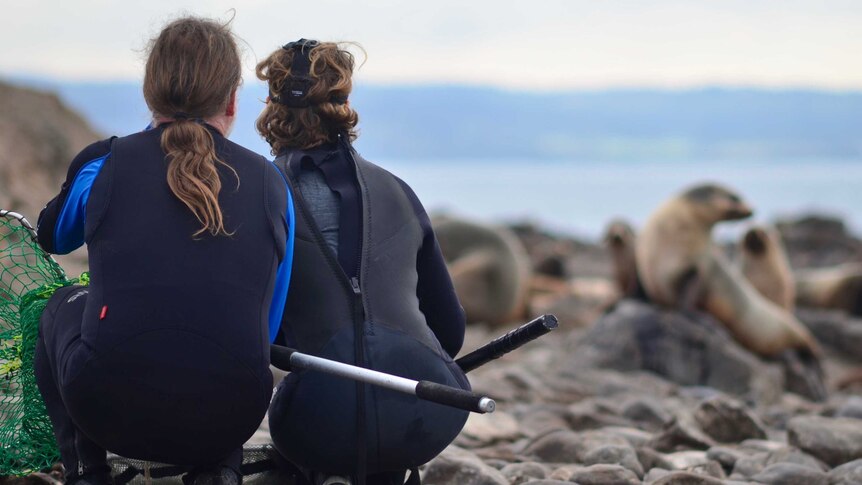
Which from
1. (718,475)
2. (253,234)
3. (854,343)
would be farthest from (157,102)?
(854,343)

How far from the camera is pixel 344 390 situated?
3.11m

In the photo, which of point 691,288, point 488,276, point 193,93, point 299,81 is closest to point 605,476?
point 299,81

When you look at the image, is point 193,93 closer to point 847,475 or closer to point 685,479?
point 685,479

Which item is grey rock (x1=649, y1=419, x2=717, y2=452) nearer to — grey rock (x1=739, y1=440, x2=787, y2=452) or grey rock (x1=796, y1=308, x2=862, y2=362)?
grey rock (x1=739, y1=440, x2=787, y2=452)

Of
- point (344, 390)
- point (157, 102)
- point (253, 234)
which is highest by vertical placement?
point (157, 102)

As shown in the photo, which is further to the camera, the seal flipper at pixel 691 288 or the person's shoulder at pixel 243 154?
the seal flipper at pixel 691 288

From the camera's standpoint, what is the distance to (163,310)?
284 centimetres

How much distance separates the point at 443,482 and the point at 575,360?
580cm

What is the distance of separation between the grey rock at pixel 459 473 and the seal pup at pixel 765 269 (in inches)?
359

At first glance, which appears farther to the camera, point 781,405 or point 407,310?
point 781,405

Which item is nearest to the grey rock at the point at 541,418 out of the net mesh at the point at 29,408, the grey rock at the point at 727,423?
the grey rock at the point at 727,423

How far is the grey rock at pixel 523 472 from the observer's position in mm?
4172

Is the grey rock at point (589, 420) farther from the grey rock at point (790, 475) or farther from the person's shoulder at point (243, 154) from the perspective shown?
the person's shoulder at point (243, 154)

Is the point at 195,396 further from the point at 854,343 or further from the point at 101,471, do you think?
the point at 854,343
